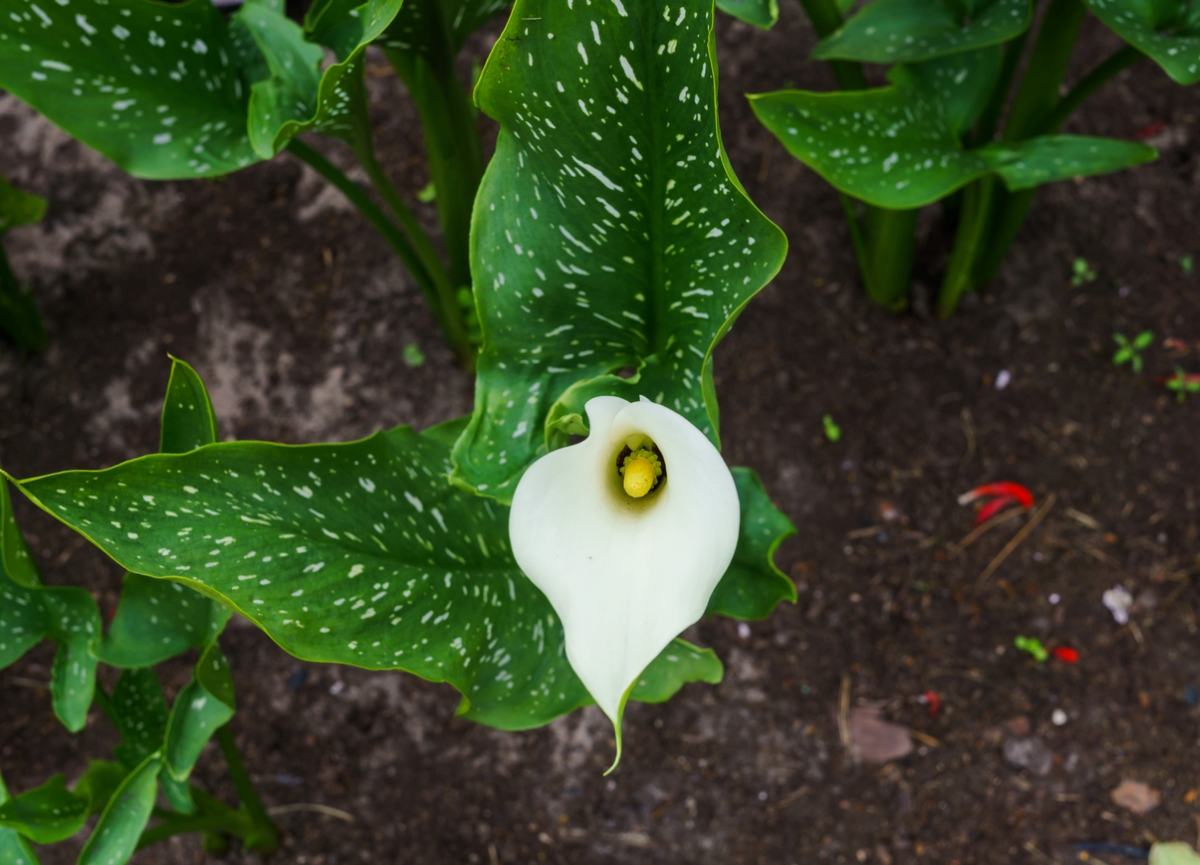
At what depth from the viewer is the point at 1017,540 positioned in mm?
1105

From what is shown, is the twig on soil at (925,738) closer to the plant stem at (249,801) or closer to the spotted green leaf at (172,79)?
the plant stem at (249,801)

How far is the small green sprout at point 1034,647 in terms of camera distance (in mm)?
1059

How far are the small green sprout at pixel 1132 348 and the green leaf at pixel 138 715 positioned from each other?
46.6 inches

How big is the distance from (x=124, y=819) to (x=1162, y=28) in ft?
3.77

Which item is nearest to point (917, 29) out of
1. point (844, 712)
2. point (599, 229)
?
point (599, 229)

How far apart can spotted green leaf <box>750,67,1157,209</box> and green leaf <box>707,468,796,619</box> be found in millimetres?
287

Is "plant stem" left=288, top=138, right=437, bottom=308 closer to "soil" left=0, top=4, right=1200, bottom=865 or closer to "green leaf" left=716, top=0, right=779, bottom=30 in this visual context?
"soil" left=0, top=4, right=1200, bottom=865

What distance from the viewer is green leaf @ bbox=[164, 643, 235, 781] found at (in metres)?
0.69

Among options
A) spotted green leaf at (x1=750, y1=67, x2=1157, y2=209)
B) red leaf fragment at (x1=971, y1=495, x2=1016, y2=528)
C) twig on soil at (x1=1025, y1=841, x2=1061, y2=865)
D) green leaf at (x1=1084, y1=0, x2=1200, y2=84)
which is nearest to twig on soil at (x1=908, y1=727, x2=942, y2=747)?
twig on soil at (x1=1025, y1=841, x2=1061, y2=865)

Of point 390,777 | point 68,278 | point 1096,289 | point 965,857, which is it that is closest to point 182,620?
point 390,777

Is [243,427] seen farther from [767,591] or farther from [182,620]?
[767,591]

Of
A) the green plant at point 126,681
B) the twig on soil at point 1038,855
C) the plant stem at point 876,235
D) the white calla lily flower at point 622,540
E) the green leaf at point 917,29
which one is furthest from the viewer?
the twig on soil at point 1038,855

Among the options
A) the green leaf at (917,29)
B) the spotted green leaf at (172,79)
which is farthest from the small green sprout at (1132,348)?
the spotted green leaf at (172,79)

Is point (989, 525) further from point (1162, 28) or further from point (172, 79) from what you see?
point (172, 79)
